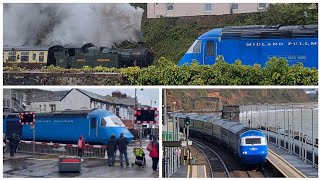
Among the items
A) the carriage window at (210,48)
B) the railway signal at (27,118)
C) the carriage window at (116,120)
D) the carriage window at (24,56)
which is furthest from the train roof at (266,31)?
the railway signal at (27,118)

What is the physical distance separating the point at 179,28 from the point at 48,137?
6.25 meters

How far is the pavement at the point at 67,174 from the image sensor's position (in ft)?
37.1

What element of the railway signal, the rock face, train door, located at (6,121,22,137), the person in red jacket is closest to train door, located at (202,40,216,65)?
the rock face

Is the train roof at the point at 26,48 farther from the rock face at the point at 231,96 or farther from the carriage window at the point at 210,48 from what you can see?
the rock face at the point at 231,96

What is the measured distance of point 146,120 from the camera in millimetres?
11297

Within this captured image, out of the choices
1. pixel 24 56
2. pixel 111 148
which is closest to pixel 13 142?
pixel 111 148

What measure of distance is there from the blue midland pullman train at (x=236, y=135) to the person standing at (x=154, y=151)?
590 mm

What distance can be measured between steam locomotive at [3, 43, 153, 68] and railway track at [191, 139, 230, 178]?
4294 millimetres

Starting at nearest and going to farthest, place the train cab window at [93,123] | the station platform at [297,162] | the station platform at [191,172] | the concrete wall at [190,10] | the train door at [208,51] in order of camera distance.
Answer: the station platform at [297,162] → the station platform at [191,172] → the train cab window at [93,123] → the train door at [208,51] → the concrete wall at [190,10]

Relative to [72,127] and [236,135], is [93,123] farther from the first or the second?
[236,135]

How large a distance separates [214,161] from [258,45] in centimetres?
341

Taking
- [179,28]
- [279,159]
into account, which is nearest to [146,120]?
[279,159]

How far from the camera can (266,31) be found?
1381 cm

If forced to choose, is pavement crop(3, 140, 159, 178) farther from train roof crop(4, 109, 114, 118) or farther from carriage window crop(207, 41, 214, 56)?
carriage window crop(207, 41, 214, 56)
